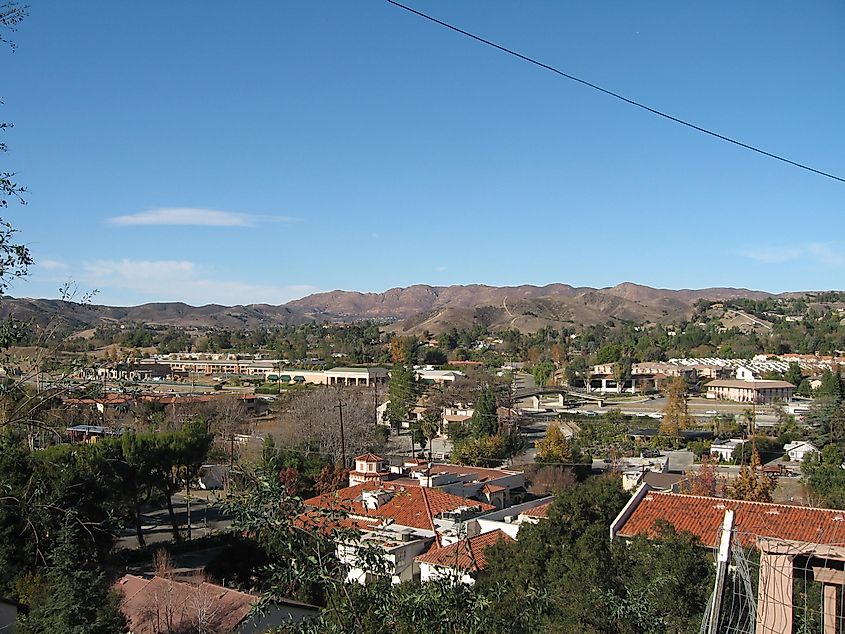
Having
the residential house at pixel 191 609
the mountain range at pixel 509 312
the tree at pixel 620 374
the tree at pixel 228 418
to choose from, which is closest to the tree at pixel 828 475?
the residential house at pixel 191 609

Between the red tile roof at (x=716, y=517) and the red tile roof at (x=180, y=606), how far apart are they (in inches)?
219

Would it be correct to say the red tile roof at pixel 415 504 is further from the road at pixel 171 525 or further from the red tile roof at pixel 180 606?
the red tile roof at pixel 180 606

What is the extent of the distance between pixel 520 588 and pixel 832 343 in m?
57.4

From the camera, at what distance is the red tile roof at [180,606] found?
360 inches

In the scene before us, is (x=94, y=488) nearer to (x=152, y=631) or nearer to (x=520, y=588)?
(x=152, y=631)

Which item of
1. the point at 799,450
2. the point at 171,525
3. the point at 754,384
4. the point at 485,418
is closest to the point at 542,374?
the point at 754,384

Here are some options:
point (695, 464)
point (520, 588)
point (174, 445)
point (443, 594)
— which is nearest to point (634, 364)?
point (695, 464)

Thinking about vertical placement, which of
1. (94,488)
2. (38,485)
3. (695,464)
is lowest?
(695,464)

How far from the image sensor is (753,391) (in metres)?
41.4

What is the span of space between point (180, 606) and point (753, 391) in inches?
1505

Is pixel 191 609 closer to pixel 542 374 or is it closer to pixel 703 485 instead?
pixel 703 485

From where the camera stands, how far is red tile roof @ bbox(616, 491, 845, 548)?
1109 cm

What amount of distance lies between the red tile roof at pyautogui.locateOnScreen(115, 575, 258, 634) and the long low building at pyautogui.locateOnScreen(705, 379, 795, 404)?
36468 mm

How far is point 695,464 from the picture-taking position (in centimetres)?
2484
